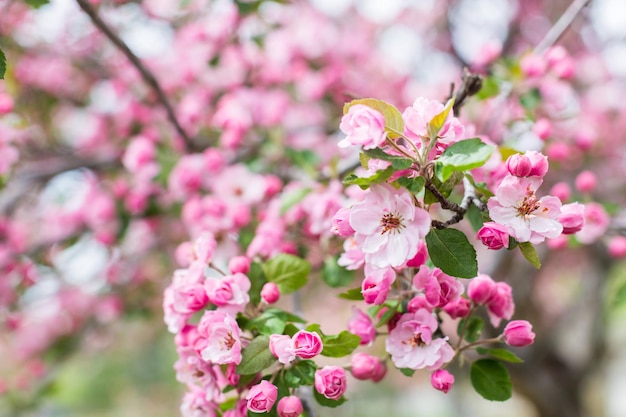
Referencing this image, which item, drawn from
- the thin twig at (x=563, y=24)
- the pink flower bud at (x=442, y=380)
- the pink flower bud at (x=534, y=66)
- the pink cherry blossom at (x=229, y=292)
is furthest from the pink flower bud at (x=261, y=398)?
the thin twig at (x=563, y=24)

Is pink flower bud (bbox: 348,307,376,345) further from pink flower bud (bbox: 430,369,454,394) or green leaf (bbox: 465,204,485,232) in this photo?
green leaf (bbox: 465,204,485,232)

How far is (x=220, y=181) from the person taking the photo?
71.0 inches

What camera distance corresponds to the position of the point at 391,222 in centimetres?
79

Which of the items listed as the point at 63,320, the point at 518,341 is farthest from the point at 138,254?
the point at 518,341

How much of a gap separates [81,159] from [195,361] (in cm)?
183

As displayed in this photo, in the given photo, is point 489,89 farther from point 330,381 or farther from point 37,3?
point 37,3

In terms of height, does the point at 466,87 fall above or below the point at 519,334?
above

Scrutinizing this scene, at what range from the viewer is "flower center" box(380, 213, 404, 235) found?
79cm

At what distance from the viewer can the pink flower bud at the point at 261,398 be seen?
33.3 inches

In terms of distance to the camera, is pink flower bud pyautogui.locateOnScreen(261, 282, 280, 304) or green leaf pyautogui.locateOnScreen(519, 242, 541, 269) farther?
pink flower bud pyautogui.locateOnScreen(261, 282, 280, 304)

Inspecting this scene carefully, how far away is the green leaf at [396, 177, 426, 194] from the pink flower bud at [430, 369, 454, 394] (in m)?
0.32

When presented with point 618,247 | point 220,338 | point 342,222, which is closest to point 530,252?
point 342,222

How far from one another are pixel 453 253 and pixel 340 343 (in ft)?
0.84

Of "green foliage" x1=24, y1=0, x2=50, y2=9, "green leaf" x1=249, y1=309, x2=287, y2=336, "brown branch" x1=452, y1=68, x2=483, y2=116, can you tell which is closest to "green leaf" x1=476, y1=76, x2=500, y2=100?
"brown branch" x1=452, y1=68, x2=483, y2=116
